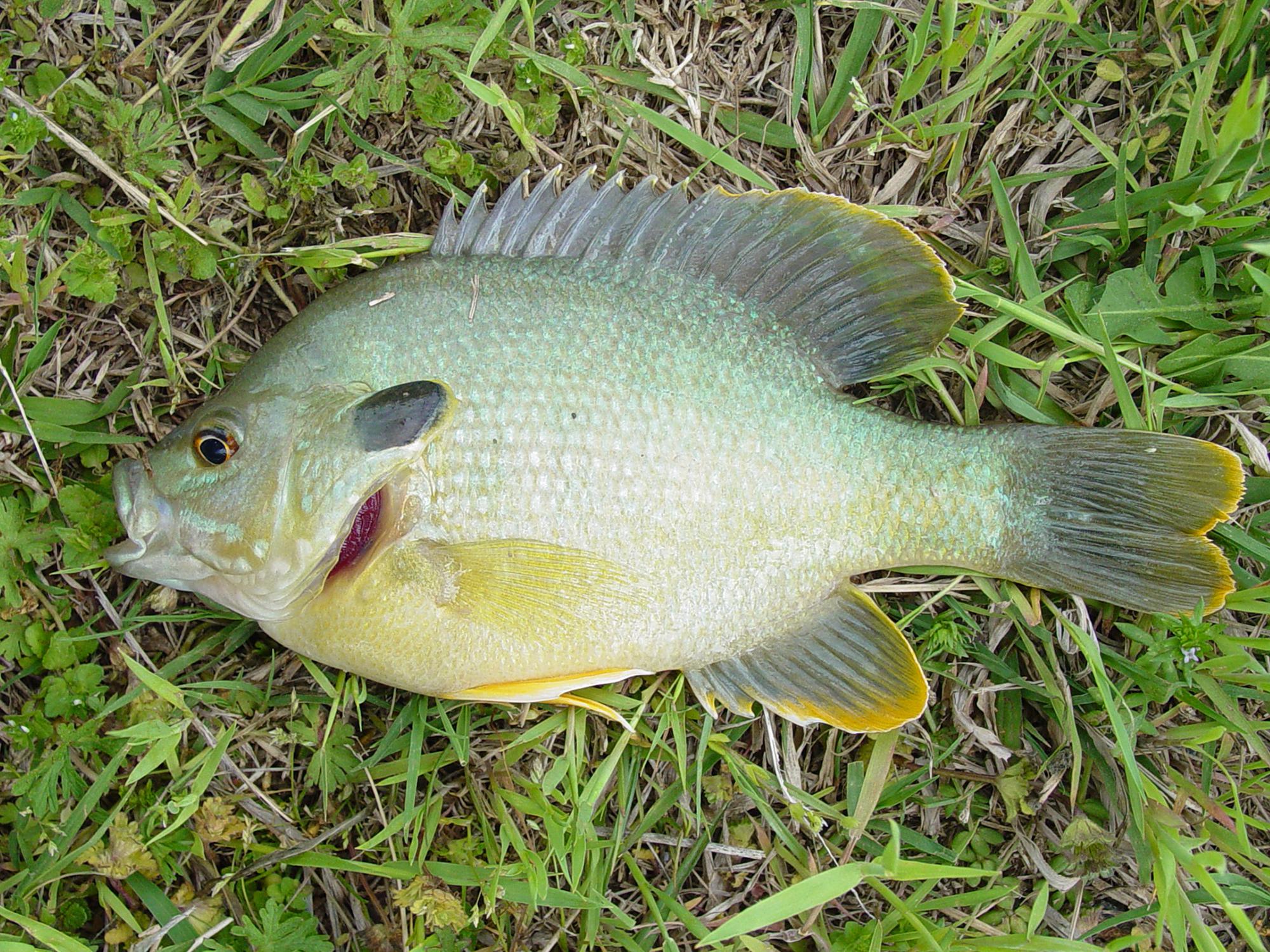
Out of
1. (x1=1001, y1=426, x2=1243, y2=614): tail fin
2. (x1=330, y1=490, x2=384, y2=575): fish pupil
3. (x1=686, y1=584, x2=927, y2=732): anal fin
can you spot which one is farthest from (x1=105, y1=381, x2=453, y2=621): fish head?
(x1=1001, y1=426, x2=1243, y2=614): tail fin

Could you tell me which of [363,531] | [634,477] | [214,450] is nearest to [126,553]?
[214,450]

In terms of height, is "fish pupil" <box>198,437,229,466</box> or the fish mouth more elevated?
"fish pupil" <box>198,437,229,466</box>

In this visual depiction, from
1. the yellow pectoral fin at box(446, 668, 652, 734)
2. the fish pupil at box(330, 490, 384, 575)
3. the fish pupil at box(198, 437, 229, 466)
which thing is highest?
the fish pupil at box(198, 437, 229, 466)

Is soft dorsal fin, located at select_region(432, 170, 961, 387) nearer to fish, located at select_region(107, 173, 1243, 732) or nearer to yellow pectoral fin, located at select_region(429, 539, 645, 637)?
fish, located at select_region(107, 173, 1243, 732)

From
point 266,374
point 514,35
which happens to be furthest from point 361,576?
point 514,35

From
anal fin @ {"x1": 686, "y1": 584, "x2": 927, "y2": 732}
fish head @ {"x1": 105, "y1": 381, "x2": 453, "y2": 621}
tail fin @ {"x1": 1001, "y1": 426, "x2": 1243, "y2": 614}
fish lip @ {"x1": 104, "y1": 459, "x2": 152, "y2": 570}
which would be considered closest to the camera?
fish head @ {"x1": 105, "y1": 381, "x2": 453, "y2": 621}

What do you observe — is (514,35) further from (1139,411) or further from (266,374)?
(1139,411)

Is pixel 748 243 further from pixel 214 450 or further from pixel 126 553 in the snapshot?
pixel 126 553
